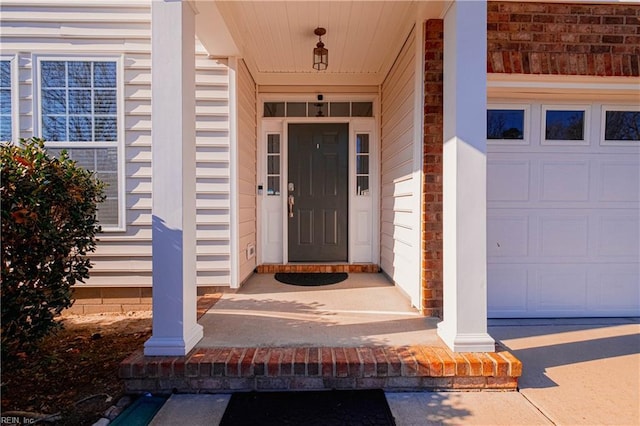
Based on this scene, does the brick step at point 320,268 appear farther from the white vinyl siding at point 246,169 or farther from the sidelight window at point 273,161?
the sidelight window at point 273,161

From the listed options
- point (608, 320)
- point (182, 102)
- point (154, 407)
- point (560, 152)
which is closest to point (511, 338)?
point (608, 320)

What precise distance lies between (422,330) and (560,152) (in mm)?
2051

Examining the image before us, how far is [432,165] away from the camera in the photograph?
2809 millimetres

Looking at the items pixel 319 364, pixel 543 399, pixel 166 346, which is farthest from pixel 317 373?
pixel 543 399

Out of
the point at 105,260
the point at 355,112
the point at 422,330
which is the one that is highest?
the point at 355,112

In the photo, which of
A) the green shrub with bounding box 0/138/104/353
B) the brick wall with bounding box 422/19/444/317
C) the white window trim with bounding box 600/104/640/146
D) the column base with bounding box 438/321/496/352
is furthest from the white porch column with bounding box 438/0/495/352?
the green shrub with bounding box 0/138/104/353

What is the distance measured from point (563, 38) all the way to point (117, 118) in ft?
13.2

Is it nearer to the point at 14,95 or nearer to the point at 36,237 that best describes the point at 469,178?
the point at 36,237

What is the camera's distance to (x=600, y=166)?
10.3 ft

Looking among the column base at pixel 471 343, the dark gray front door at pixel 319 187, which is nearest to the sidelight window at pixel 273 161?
the dark gray front door at pixel 319 187

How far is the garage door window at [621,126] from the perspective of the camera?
10.3 ft

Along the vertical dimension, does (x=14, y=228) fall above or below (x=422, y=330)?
above

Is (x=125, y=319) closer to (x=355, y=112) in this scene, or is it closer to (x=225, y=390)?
(x=225, y=390)

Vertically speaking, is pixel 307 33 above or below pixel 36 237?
above
